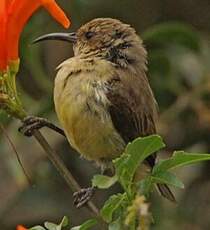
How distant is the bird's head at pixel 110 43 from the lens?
4.08 m

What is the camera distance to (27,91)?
18.5 ft

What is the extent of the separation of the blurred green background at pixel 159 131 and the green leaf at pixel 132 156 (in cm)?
220

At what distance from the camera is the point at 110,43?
4113 millimetres

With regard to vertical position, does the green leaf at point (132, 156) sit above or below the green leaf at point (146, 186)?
above

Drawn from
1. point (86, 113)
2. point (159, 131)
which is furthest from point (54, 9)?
point (159, 131)

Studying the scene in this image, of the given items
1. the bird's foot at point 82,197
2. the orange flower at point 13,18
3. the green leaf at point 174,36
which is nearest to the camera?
the orange flower at point 13,18

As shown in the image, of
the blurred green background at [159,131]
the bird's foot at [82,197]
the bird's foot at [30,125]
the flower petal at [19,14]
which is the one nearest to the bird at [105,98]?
the bird's foot at [82,197]

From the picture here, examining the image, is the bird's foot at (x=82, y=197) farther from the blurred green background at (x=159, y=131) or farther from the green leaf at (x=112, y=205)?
the blurred green background at (x=159, y=131)

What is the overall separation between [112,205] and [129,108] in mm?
1276

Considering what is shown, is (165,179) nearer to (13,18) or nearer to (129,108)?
(13,18)

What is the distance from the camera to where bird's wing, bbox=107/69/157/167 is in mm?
3885

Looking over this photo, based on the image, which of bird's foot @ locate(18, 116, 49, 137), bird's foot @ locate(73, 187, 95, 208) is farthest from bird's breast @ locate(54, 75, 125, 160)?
bird's foot @ locate(18, 116, 49, 137)

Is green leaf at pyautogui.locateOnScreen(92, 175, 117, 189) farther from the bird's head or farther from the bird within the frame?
the bird's head

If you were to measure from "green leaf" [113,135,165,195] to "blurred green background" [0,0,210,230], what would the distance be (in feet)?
7.20
